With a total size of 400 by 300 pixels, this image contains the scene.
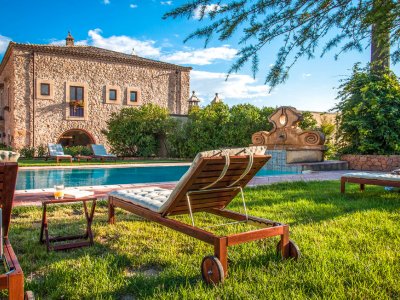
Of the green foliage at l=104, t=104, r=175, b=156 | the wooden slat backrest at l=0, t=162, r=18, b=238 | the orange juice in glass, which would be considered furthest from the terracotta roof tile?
the wooden slat backrest at l=0, t=162, r=18, b=238

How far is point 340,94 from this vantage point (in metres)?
12.9

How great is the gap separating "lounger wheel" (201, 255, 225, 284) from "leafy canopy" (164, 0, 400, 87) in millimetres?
1467

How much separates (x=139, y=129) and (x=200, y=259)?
14391 mm

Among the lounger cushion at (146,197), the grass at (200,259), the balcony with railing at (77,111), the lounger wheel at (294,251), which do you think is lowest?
the grass at (200,259)

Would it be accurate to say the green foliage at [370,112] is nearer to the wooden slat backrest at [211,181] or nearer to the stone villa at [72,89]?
the wooden slat backrest at [211,181]

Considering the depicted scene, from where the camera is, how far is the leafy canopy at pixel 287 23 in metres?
2.58

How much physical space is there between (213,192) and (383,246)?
1.62 metres

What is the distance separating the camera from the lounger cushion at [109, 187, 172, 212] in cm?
328

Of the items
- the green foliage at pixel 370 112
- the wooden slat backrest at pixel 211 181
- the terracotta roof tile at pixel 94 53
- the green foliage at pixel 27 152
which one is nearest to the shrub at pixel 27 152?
the green foliage at pixel 27 152

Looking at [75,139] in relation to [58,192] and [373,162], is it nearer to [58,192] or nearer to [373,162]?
[373,162]

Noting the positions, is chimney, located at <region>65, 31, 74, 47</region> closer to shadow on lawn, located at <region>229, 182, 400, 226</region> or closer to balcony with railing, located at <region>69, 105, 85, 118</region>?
balcony with railing, located at <region>69, 105, 85, 118</region>

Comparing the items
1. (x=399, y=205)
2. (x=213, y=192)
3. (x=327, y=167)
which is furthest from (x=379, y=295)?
(x=327, y=167)

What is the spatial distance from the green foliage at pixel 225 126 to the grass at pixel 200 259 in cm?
1122

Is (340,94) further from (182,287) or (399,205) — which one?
(182,287)
